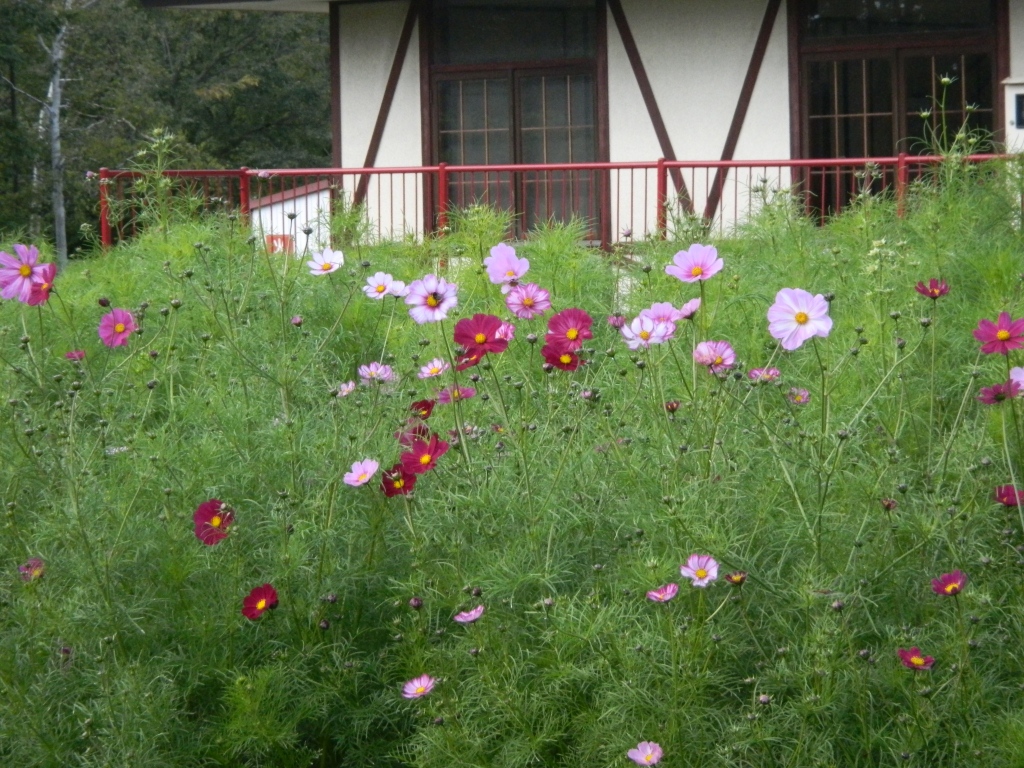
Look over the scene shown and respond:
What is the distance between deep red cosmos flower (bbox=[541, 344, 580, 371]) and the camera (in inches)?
127

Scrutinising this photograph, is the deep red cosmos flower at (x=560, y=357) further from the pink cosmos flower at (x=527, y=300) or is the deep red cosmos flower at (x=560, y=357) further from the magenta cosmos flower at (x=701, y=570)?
the magenta cosmos flower at (x=701, y=570)

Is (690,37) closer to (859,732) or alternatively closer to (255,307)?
(255,307)

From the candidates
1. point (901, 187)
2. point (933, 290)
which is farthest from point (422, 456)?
point (901, 187)

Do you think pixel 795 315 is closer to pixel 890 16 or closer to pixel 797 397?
pixel 797 397

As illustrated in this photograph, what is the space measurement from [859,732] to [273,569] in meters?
1.43

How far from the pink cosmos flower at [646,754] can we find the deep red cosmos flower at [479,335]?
3.13 feet

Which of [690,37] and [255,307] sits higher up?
[690,37]

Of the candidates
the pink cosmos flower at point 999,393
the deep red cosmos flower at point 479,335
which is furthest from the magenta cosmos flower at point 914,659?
the deep red cosmos flower at point 479,335

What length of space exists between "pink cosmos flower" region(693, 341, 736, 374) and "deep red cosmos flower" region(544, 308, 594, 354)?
269 mm

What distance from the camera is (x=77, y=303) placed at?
7566 millimetres

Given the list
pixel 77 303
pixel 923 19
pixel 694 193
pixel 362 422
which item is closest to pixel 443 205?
pixel 694 193

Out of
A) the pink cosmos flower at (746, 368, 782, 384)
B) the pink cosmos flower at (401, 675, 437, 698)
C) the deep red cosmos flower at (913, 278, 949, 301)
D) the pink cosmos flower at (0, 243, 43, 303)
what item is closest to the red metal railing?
the pink cosmos flower at (0, 243, 43, 303)

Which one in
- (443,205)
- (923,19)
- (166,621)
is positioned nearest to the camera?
(166,621)

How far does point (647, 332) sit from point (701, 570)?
635 mm
